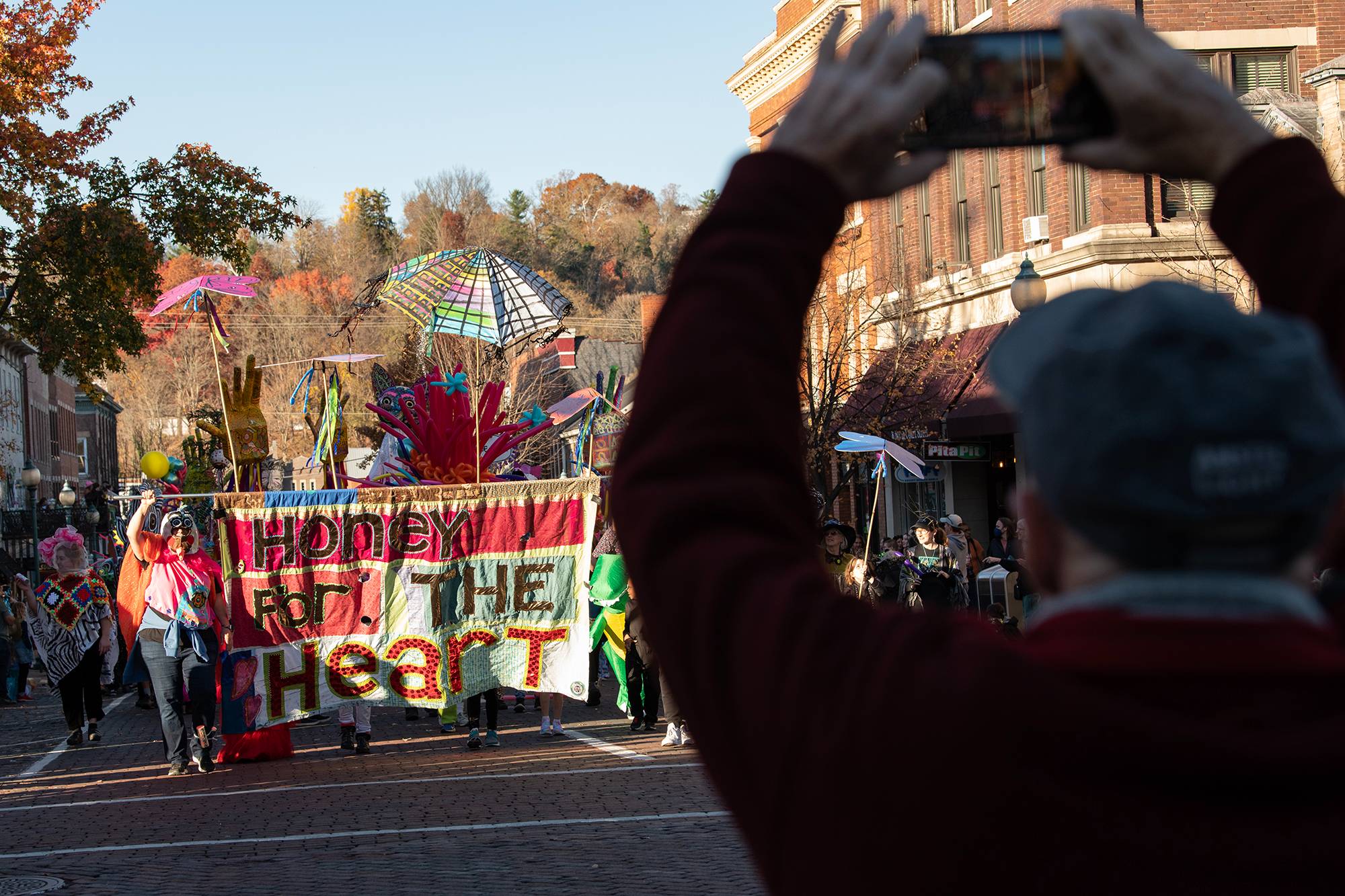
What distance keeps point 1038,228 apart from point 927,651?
992 inches

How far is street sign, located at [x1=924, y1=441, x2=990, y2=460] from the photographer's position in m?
26.5

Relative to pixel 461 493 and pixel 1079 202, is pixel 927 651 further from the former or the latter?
pixel 1079 202

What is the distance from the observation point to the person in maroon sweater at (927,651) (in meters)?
1.13

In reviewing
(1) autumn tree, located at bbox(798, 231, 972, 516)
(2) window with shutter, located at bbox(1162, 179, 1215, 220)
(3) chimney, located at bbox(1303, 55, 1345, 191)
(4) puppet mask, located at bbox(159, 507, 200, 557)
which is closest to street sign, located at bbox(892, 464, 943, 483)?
(1) autumn tree, located at bbox(798, 231, 972, 516)

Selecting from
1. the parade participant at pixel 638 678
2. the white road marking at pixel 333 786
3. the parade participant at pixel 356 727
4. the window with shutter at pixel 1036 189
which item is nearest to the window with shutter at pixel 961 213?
the window with shutter at pixel 1036 189

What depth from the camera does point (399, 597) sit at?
1218cm

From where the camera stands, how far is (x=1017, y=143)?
158cm

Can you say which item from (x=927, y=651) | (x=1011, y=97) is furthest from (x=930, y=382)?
(x=927, y=651)

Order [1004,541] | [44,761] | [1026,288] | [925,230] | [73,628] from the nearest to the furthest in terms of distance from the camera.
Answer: [44,761] → [73,628] → [1026,288] → [1004,541] → [925,230]

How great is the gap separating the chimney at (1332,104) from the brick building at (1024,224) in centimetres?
3

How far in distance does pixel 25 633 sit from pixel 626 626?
1111cm

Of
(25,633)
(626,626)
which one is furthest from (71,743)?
(25,633)

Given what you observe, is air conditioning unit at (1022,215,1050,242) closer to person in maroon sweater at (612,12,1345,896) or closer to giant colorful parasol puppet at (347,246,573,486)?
giant colorful parasol puppet at (347,246,573,486)

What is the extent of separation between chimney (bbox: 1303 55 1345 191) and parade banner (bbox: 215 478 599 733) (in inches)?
481
